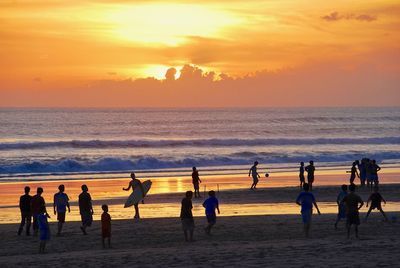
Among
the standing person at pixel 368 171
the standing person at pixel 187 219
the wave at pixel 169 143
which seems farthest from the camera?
the wave at pixel 169 143

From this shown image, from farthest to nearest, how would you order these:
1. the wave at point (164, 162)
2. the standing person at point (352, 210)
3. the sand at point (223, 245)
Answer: the wave at point (164, 162)
the standing person at point (352, 210)
the sand at point (223, 245)

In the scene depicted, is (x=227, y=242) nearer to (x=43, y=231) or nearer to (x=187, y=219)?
(x=187, y=219)

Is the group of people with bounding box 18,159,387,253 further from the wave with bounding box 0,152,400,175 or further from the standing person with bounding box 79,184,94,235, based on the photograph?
the wave with bounding box 0,152,400,175

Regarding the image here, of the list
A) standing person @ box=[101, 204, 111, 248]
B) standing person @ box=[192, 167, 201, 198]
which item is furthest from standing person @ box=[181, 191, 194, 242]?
standing person @ box=[192, 167, 201, 198]

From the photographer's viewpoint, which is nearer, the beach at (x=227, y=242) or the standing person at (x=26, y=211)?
the beach at (x=227, y=242)

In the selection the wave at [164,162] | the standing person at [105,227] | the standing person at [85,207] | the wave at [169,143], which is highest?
the wave at [169,143]

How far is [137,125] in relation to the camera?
13338cm

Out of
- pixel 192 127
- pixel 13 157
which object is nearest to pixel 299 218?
pixel 13 157

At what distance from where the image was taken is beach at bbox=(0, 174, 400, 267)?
15648 mm

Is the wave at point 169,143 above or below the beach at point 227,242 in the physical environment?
above

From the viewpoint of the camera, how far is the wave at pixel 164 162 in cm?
5750

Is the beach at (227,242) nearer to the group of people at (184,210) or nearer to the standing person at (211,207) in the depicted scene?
the group of people at (184,210)

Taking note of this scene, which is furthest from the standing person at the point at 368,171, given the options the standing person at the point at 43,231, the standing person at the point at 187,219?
the standing person at the point at 43,231

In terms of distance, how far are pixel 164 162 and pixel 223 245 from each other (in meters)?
45.2
